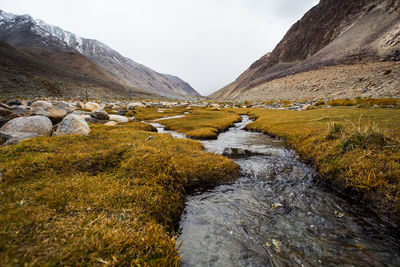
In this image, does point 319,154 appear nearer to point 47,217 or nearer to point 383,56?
point 47,217

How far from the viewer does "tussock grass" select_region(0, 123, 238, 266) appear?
2.52 metres

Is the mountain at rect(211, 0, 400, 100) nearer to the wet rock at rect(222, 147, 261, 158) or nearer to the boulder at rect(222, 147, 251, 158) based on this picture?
the wet rock at rect(222, 147, 261, 158)

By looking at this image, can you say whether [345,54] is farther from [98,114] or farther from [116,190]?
[116,190]

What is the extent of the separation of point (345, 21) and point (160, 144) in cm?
14065

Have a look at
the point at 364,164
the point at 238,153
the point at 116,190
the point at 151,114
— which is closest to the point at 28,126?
the point at 116,190

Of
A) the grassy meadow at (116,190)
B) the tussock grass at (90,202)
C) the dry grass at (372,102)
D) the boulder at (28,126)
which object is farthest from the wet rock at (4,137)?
the dry grass at (372,102)

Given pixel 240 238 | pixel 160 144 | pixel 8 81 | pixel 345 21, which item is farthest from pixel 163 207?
pixel 345 21

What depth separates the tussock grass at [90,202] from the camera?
8.25 feet

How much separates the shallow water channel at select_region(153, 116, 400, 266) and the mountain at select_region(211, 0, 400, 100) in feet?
138

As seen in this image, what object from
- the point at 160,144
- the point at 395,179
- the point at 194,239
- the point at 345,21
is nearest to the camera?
the point at 194,239

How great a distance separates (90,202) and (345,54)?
93.9 meters

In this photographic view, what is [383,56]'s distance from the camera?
4834cm

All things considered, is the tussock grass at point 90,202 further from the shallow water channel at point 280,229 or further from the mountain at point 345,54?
the mountain at point 345,54

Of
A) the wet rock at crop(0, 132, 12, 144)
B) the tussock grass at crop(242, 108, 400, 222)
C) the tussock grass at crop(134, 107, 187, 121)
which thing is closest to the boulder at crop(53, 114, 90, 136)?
the wet rock at crop(0, 132, 12, 144)
